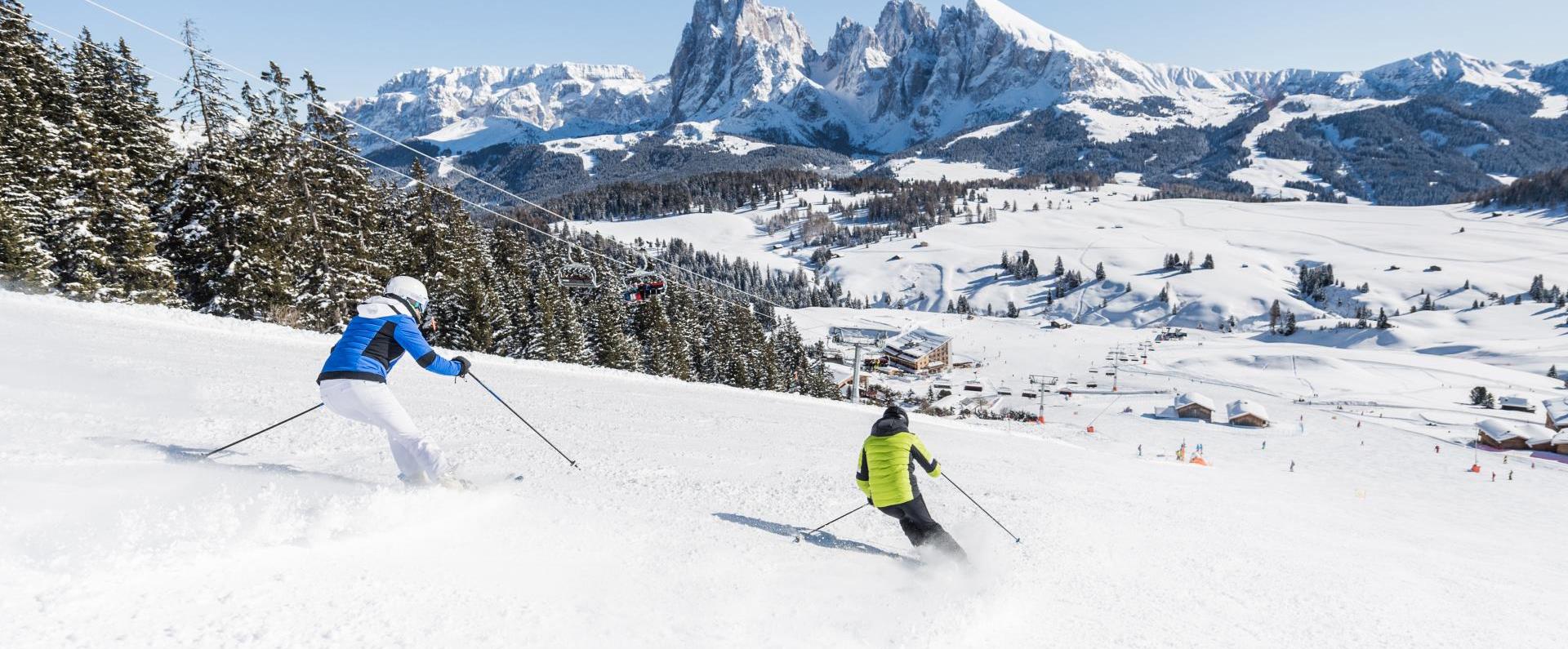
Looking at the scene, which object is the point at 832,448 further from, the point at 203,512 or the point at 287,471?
the point at 203,512

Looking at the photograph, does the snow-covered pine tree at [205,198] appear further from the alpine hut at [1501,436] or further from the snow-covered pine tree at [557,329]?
the alpine hut at [1501,436]

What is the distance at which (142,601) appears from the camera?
13.1ft

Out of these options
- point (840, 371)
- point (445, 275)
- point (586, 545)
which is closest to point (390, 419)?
point (586, 545)

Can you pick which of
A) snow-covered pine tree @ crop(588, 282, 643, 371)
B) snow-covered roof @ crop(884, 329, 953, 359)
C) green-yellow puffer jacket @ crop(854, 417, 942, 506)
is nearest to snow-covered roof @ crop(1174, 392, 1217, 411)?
snow-covered roof @ crop(884, 329, 953, 359)

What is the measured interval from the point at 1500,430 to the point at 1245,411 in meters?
16.9

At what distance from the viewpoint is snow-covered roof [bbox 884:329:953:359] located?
112 meters

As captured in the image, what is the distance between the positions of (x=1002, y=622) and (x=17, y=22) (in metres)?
37.8

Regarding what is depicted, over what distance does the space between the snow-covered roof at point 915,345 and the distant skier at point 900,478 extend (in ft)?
344

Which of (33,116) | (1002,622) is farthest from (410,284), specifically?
(33,116)

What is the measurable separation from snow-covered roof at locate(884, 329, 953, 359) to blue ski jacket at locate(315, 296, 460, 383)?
349 ft

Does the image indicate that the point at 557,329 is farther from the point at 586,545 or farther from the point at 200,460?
the point at 586,545

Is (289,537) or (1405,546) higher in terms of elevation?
(289,537)

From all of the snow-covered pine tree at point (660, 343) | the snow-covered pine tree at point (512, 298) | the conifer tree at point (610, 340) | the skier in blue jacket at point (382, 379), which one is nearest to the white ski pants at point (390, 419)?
the skier in blue jacket at point (382, 379)

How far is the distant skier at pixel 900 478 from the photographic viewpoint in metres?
6.97
